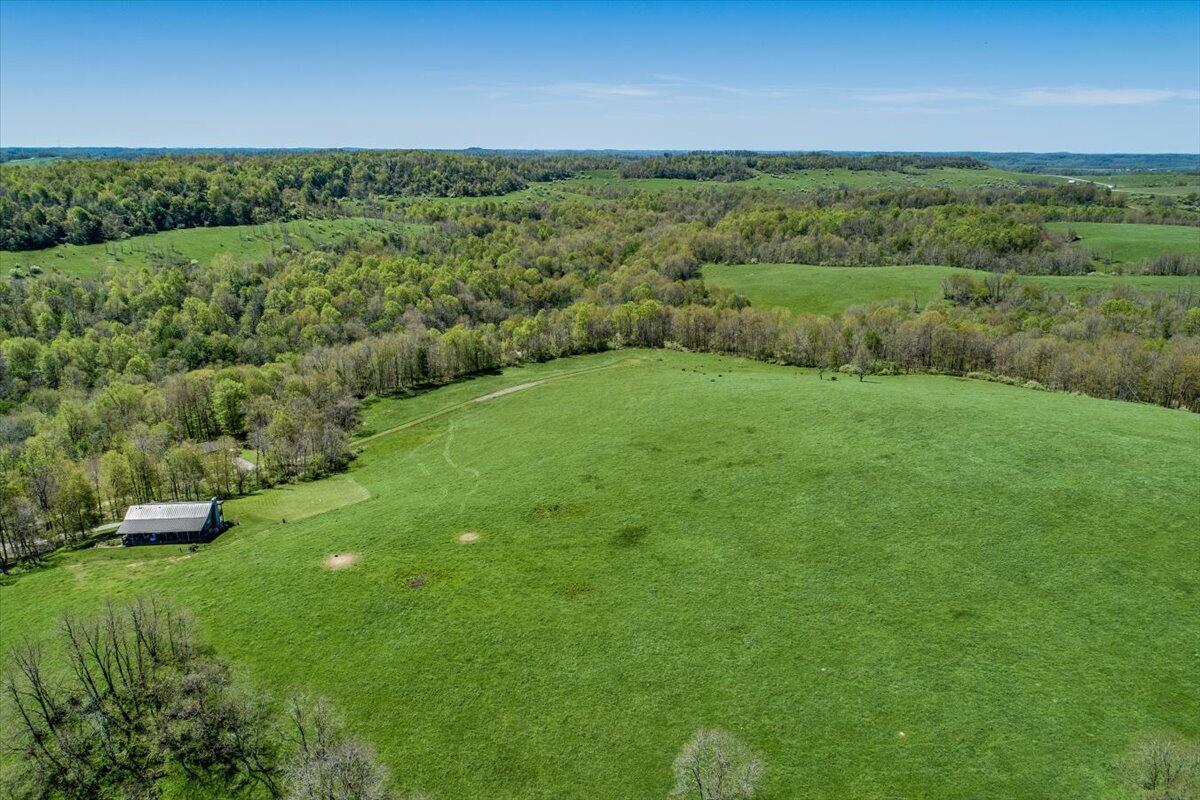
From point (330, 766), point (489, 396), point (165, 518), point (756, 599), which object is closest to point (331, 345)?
point (489, 396)

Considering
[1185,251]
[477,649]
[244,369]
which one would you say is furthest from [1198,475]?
[1185,251]

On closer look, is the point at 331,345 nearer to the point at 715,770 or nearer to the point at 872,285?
the point at 715,770

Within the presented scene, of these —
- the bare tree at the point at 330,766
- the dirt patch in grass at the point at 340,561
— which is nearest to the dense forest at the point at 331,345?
the dirt patch in grass at the point at 340,561

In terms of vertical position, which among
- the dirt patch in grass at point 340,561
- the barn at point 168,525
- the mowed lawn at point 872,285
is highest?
the mowed lawn at point 872,285

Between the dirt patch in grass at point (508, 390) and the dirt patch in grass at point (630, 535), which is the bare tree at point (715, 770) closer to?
the dirt patch in grass at point (630, 535)

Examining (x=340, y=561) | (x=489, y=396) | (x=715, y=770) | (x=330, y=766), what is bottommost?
(x=340, y=561)

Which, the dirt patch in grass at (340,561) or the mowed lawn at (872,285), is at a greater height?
the mowed lawn at (872,285)
